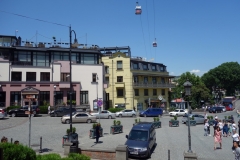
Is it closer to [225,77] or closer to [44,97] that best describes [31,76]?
[44,97]

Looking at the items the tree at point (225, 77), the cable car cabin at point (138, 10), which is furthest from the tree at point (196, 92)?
the cable car cabin at point (138, 10)

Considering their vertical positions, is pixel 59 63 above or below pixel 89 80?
above

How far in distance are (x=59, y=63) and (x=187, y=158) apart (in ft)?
127

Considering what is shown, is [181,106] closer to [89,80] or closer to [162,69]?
[162,69]

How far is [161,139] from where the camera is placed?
22156 millimetres

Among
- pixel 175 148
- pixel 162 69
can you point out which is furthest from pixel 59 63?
pixel 175 148

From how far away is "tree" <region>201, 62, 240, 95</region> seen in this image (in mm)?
85500

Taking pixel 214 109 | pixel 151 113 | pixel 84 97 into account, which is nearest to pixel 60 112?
pixel 84 97

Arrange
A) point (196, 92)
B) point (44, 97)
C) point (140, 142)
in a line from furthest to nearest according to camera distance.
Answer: point (196, 92) < point (44, 97) < point (140, 142)

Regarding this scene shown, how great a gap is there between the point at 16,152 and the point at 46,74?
40.6 m

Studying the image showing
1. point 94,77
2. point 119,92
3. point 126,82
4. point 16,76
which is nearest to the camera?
point 16,76

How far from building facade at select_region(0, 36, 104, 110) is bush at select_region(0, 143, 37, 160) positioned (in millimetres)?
36513

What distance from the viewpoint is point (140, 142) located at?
15.8 m

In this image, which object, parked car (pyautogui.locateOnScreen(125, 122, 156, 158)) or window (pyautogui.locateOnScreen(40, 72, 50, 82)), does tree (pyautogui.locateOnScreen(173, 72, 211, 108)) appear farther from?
parked car (pyautogui.locateOnScreen(125, 122, 156, 158))
